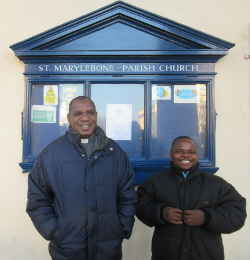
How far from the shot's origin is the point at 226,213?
243 cm

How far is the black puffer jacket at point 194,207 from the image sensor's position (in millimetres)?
2428

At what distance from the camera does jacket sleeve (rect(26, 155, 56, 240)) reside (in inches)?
92.4

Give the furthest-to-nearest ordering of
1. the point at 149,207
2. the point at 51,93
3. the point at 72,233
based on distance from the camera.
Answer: the point at 51,93 → the point at 149,207 → the point at 72,233

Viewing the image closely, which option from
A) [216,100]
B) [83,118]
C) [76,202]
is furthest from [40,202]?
[216,100]

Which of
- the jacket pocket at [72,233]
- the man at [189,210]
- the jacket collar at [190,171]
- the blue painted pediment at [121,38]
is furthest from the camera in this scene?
the blue painted pediment at [121,38]

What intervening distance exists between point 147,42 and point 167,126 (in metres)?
0.90

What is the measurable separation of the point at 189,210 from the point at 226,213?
0.27 meters

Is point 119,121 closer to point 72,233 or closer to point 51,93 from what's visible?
point 51,93

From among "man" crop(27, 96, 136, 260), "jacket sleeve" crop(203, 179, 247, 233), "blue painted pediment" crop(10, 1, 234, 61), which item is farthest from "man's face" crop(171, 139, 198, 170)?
"blue painted pediment" crop(10, 1, 234, 61)

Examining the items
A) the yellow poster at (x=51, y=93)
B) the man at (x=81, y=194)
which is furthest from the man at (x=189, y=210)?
the yellow poster at (x=51, y=93)

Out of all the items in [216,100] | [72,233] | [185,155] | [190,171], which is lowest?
[72,233]

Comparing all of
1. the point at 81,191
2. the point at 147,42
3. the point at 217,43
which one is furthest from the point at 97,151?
the point at 217,43

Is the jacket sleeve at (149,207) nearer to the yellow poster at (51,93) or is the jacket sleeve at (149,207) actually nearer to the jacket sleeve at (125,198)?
the jacket sleeve at (125,198)

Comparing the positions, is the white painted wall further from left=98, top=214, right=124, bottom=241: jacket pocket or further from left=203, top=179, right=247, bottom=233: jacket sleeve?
left=98, top=214, right=124, bottom=241: jacket pocket
